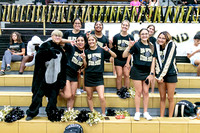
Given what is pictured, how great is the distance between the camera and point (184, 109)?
12.8 ft

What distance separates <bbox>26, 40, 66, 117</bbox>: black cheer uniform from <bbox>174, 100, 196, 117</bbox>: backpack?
222 cm

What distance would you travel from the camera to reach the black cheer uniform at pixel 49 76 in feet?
11.9

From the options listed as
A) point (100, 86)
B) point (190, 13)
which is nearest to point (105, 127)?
point (100, 86)

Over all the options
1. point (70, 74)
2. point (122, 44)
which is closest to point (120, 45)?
point (122, 44)

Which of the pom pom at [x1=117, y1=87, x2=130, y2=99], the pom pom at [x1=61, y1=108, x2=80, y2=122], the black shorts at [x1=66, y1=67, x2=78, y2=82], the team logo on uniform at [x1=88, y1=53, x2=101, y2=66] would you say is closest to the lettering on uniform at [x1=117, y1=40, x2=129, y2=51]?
the team logo on uniform at [x1=88, y1=53, x2=101, y2=66]

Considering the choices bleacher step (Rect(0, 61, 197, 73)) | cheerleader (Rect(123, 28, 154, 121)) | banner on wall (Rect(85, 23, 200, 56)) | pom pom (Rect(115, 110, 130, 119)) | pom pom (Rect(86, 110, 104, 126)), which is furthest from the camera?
banner on wall (Rect(85, 23, 200, 56))

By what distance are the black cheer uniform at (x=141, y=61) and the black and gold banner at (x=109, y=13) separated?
290 centimetres

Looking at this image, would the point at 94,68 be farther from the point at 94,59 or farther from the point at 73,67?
the point at 73,67

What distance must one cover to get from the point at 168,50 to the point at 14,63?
389cm

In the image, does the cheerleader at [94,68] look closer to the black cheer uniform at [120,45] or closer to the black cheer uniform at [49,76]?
the black cheer uniform at [49,76]

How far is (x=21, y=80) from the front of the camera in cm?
491

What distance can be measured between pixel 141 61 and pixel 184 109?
1.25 metres

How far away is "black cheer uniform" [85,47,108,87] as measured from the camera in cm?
383

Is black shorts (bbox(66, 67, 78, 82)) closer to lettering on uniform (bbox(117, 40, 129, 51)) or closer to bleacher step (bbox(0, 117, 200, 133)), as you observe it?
bleacher step (bbox(0, 117, 200, 133))
